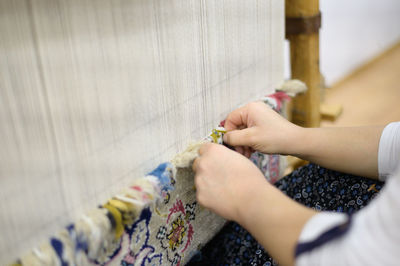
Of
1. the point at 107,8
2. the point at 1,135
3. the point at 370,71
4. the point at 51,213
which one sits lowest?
the point at 370,71

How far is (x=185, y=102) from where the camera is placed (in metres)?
0.62

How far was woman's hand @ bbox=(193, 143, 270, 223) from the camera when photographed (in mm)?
549

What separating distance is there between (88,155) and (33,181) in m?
0.07

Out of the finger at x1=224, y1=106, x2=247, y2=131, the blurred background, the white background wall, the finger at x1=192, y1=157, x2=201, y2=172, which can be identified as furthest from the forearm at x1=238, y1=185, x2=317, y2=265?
the white background wall

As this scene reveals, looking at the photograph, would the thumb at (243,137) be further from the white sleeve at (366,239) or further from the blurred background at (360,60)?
the blurred background at (360,60)

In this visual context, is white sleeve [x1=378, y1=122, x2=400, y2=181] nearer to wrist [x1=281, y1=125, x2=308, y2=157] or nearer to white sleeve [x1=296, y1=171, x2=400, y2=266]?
wrist [x1=281, y1=125, x2=308, y2=157]

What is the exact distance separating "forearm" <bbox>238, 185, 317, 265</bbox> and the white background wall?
5.71 ft

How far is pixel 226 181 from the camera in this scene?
0.57 meters

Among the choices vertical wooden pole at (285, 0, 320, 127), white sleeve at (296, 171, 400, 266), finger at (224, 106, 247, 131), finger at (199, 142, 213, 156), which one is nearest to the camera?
white sleeve at (296, 171, 400, 266)

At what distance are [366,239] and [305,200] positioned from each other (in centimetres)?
39

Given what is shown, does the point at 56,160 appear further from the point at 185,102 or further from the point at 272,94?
the point at 272,94

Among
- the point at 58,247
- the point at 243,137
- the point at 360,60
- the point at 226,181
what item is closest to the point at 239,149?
the point at 243,137

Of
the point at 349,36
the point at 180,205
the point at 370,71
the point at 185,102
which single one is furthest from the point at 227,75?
the point at 370,71

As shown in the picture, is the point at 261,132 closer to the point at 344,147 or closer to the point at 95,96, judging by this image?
the point at 344,147
